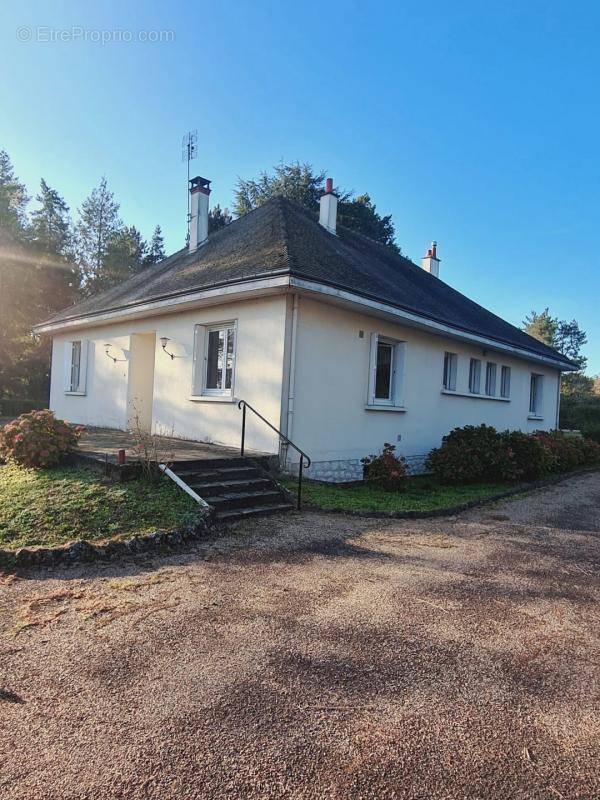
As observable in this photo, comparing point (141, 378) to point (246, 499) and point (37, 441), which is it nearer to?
point (37, 441)

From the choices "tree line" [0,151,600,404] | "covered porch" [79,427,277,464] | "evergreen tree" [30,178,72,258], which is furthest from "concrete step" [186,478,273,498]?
"evergreen tree" [30,178,72,258]

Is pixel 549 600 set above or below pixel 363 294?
below

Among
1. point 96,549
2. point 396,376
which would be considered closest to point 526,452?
point 396,376

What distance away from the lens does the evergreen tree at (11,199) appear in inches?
1180

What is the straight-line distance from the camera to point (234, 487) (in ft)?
23.1

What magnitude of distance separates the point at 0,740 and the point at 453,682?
2369 millimetres

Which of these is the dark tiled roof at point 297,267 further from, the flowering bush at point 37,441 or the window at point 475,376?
the flowering bush at point 37,441

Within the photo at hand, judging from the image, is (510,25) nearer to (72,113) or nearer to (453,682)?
(72,113)

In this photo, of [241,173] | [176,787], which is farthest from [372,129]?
[241,173]

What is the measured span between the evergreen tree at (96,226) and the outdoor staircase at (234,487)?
122ft

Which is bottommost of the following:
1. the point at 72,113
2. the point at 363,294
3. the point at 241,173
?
the point at 363,294

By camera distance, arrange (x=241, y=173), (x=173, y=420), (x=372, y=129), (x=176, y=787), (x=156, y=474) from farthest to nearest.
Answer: (x=241, y=173) < (x=372, y=129) < (x=173, y=420) < (x=156, y=474) < (x=176, y=787)

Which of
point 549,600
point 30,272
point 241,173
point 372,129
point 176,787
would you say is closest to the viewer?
point 176,787

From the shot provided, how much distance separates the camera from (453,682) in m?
2.84
